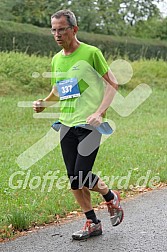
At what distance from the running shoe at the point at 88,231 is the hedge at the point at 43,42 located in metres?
17.3

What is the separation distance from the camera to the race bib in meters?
4.90

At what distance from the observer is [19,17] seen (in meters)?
27.9

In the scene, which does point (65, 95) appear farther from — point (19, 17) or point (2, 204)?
point (19, 17)

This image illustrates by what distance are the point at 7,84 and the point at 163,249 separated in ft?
43.1

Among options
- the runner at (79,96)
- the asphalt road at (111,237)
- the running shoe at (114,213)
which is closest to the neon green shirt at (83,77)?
the runner at (79,96)

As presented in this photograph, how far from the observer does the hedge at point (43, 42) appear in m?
22.1

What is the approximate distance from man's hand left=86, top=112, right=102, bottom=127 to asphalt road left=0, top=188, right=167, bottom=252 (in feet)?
3.48

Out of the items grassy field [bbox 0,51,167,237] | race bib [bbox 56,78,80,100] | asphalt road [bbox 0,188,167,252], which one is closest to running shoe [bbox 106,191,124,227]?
asphalt road [bbox 0,188,167,252]

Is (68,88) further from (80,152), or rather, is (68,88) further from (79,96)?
(80,152)

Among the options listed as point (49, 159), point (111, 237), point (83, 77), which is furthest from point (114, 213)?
point (49, 159)

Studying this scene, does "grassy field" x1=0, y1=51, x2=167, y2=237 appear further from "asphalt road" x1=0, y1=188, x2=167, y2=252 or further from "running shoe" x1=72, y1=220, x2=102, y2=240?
"running shoe" x1=72, y1=220, x2=102, y2=240

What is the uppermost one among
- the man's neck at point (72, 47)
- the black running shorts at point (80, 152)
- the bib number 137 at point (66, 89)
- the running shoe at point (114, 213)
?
the man's neck at point (72, 47)

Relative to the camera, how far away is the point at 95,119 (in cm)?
471

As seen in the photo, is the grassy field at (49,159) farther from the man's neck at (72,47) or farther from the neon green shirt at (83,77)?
the man's neck at (72,47)
